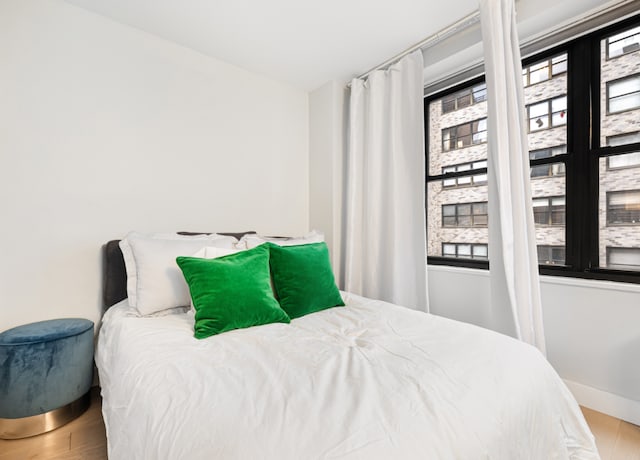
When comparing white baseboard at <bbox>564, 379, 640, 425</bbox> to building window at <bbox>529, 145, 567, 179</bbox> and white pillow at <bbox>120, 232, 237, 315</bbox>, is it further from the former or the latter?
white pillow at <bbox>120, 232, 237, 315</bbox>

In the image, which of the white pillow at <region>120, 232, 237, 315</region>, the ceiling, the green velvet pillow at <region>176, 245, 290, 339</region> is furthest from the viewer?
the ceiling

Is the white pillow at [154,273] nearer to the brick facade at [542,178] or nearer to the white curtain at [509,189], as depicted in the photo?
the white curtain at [509,189]

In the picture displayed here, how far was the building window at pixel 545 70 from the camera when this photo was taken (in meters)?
2.06

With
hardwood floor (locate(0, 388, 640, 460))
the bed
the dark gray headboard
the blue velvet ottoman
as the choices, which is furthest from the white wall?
the bed

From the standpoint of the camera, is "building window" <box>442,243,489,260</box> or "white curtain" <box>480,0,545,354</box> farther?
"building window" <box>442,243,489,260</box>

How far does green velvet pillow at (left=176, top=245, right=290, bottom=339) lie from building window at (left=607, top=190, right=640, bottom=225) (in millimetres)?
2110

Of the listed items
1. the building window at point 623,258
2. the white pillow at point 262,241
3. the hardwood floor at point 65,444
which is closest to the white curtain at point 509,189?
the building window at point 623,258

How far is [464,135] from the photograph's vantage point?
102 inches

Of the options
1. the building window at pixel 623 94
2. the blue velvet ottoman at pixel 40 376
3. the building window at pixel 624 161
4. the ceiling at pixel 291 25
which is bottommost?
→ the blue velvet ottoman at pixel 40 376

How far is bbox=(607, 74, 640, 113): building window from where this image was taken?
5.85ft

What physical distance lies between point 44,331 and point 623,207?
340cm

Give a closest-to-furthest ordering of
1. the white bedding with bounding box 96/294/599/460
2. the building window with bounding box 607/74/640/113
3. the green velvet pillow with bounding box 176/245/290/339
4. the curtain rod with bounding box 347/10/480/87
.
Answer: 1. the white bedding with bounding box 96/294/599/460
2. the green velvet pillow with bounding box 176/245/290/339
3. the building window with bounding box 607/74/640/113
4. the curtain rod with bounding box 347/10/480/87

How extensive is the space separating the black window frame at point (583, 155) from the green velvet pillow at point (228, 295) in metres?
1.92

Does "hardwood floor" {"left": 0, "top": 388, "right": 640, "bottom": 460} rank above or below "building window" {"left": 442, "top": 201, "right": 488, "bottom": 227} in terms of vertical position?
below
